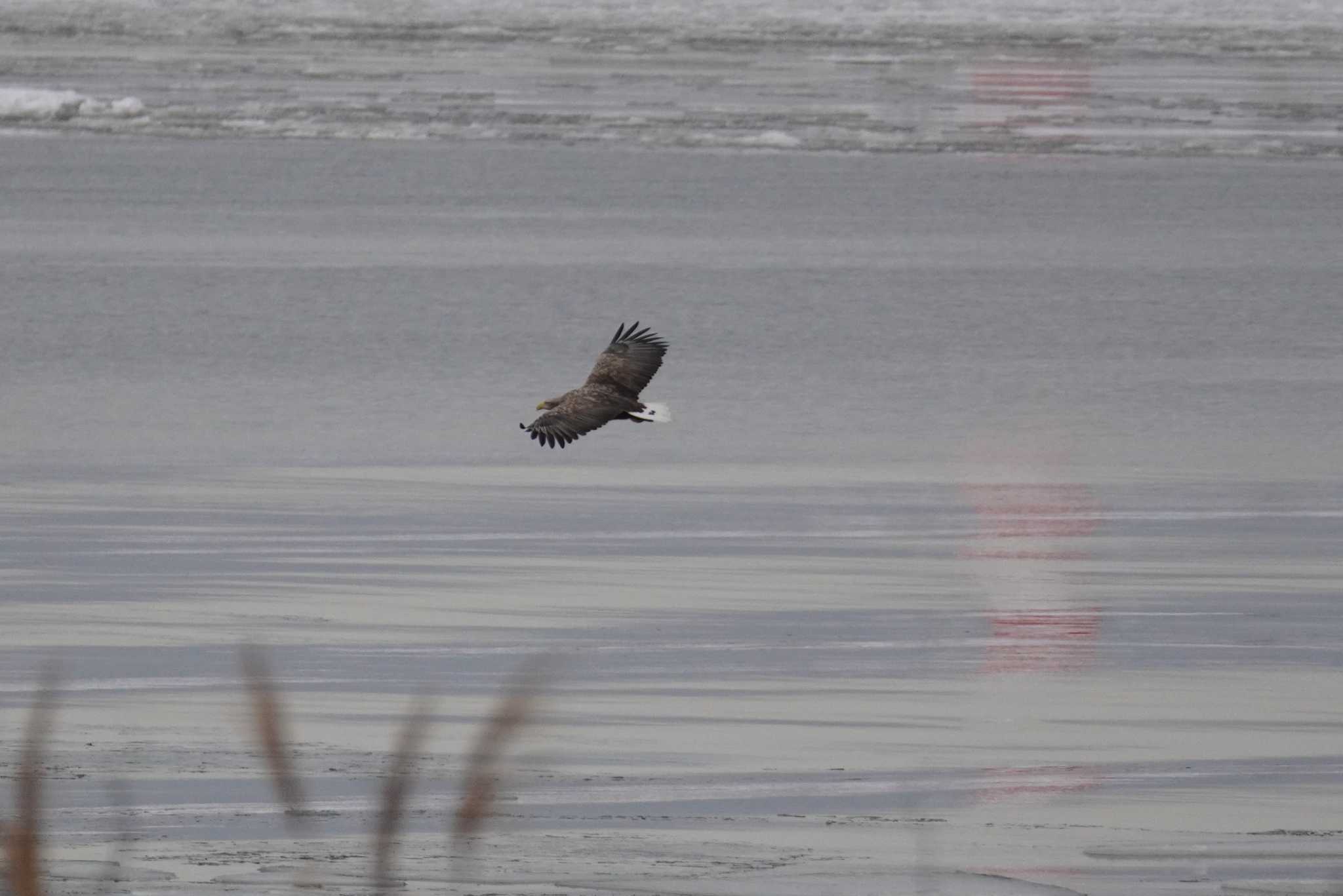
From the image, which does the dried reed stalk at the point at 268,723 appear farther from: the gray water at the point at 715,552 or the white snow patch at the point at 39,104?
the white snow patch at the point at 39,104

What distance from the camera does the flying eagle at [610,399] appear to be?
620 centimetres

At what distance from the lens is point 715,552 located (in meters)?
7.37

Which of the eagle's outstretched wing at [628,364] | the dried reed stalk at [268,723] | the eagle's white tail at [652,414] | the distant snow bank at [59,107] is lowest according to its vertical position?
the dried reed stalk at [268,723]

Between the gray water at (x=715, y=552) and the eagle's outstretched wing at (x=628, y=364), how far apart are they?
23.0 inches

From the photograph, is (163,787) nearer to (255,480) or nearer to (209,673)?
(209,673)

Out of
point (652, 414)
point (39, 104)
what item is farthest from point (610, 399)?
point (39, 104)

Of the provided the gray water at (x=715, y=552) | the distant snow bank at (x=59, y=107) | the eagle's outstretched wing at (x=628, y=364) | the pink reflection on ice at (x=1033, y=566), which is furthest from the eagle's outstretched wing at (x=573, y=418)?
the distant snow bank at (x=59, y=107)

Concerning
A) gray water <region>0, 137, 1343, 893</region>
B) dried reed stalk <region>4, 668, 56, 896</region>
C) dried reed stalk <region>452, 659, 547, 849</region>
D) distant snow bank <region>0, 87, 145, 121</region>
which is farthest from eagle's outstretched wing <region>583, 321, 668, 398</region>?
distant snow bank <region>0, 87, 145, 121</region>

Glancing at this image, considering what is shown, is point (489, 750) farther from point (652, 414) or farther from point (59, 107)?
point (59, 107)

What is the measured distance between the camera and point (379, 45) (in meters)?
32.1

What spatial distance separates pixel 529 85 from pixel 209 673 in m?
21.8

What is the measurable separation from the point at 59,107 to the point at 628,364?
60.3 ft

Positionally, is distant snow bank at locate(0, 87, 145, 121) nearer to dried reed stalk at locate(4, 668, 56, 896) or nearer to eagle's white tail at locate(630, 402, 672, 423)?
eagle's white tail at locate(630, 402, 672, 423)

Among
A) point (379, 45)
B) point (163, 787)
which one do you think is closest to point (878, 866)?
point (163, 787)
